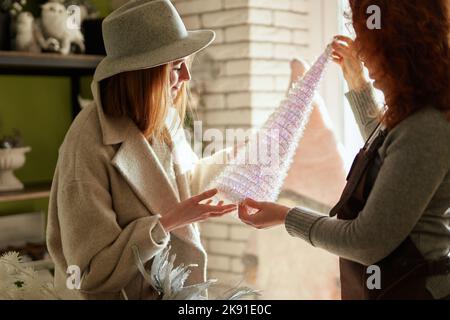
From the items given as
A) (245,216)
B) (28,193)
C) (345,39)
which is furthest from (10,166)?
(345,39)

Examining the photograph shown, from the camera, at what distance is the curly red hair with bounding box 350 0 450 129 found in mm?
1149

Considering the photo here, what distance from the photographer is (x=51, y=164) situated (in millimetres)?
2898

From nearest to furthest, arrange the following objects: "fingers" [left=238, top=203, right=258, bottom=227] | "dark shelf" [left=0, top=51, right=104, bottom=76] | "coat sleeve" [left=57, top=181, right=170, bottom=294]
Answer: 1. "coat sleeve" [left=57, top=181, right=170, bottom=294]
2. "fingers" [left=238, top=203, right=258, bottom=227]
3. "dark shelf" [left=0, top=51, right=104, bottom=76]

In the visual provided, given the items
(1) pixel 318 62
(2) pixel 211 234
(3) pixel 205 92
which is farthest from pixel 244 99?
(1) pixel 318 62

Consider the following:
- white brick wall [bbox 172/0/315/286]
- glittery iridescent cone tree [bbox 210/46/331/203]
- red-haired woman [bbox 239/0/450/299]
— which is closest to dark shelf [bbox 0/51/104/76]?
white brick wall [bbox 172/0/315/286]

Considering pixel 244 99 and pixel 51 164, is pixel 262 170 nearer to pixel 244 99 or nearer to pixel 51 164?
pixel 244 99

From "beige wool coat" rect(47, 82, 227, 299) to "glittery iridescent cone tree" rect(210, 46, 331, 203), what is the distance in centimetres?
13

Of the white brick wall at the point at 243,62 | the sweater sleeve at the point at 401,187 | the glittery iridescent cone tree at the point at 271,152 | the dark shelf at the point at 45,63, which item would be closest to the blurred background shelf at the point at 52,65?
the dark shelf at the point at 45,63

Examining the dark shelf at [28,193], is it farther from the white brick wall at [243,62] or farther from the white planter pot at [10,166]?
the white brick wall at [243,62]

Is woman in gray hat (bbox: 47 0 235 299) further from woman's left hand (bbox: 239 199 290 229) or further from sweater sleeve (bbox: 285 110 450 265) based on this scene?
sweater sleeve (bbox: 285 110 450 265)

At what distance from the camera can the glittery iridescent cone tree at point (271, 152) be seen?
4.66 ft

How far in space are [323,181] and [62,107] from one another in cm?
137

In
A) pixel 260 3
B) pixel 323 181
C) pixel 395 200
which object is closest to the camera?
pixel 395 200

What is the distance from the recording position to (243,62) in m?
2.70
